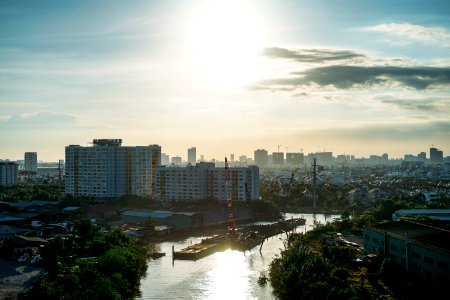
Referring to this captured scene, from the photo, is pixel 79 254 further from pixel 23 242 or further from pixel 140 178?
pixel 140 178

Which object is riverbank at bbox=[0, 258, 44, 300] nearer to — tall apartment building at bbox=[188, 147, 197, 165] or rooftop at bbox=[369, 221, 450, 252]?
rooftop at bbox=[369, 221, 450, 252]

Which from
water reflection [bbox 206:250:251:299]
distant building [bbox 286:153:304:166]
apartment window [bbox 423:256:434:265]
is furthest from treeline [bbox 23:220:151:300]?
distant building [bbox 286:153:304:166]

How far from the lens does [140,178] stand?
23906 mm

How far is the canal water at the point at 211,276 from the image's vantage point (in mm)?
9484

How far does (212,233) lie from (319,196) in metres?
11.8

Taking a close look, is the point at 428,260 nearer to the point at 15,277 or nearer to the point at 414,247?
the point at 414,247

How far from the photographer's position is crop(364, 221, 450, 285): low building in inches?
321

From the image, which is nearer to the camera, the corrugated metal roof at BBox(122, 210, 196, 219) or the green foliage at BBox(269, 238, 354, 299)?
the green foliage at BBox(269, 238, 354, 299)

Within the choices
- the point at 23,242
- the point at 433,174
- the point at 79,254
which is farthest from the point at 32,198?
the point at 433,174

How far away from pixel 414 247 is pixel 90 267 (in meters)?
5.66

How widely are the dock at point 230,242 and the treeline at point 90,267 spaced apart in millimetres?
1054

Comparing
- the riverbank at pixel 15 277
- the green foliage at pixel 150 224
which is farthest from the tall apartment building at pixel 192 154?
the riverbank at pixel 15 277

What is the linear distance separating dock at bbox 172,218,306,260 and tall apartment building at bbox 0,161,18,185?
926 inches

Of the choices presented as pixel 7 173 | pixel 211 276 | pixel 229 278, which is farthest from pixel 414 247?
pixel 7 173
